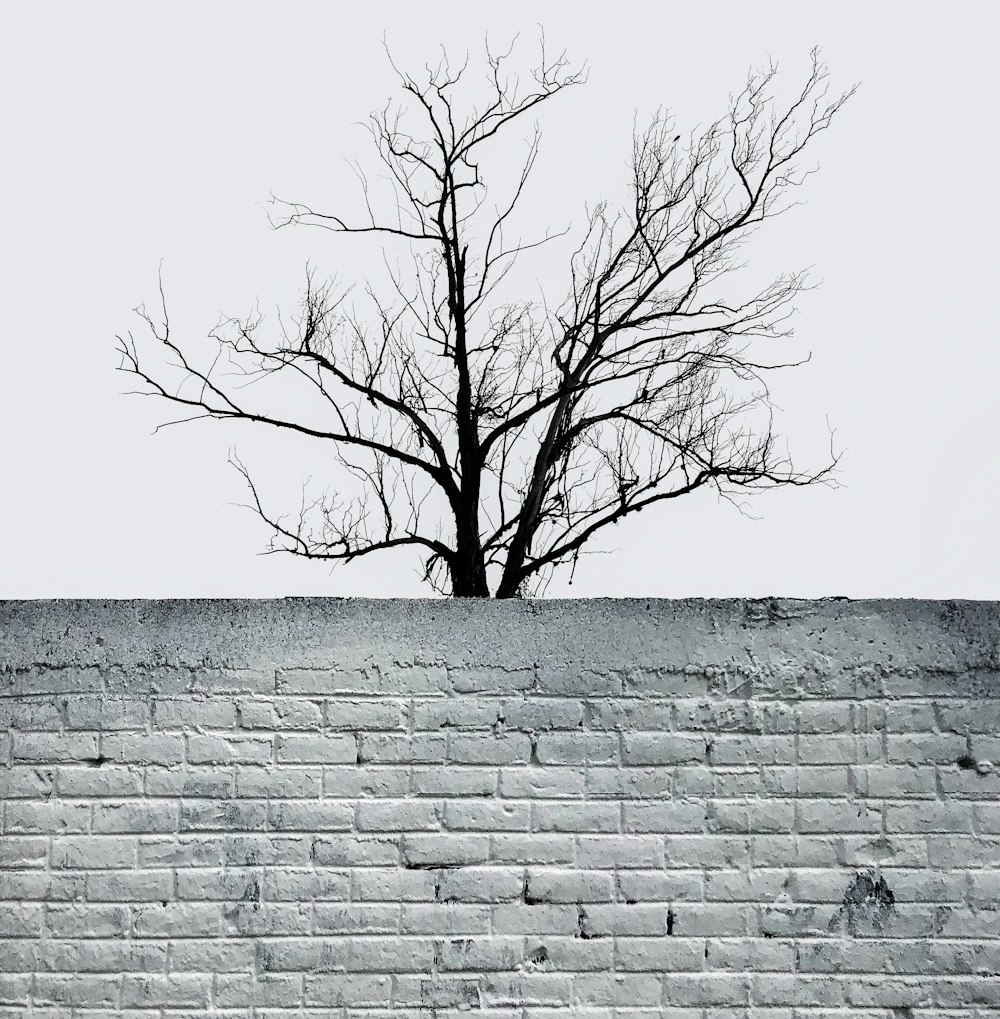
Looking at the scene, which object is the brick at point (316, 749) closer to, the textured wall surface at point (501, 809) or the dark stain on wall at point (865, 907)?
the textured wall surface at point (501, 809)

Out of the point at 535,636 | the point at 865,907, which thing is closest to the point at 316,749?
the point at 535,636

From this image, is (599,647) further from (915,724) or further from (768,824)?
(915,724)

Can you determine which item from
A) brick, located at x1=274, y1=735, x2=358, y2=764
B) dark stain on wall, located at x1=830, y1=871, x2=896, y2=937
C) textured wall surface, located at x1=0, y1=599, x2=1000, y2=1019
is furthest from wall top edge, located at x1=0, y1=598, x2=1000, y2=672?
dark stain on wall, located at x1=830, y1=871, x2=896, y2=937

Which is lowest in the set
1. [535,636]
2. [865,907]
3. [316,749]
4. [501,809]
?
[865,907]

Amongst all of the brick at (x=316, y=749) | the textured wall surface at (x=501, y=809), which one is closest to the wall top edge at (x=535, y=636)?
the textured wall surface at (x=501, y=809)

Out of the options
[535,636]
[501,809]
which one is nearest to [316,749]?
[501,809]

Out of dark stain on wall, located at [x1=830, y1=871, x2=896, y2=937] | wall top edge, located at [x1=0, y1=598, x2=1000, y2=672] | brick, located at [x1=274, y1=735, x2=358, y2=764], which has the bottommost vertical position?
dark stain on wall, located at [x1=830, y1=871, x2=896, y2=937]

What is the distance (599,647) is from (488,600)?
30 centimetres

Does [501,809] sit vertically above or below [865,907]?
above

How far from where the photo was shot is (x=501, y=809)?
2.65 metres

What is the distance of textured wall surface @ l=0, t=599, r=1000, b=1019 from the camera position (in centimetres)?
261

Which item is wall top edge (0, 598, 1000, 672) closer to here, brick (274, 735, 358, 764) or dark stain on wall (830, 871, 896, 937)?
brick (274, 735, 358, 764)

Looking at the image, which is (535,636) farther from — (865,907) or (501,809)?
→ (865,907)

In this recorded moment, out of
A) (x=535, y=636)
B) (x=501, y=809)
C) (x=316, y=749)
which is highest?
(x=535, y=636)
